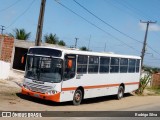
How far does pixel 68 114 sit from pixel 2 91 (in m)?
5.29

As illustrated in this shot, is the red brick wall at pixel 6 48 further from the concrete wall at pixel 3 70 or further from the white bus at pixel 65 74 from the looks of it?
the white bus at pixel 65 74

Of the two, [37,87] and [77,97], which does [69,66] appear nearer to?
[37,87]

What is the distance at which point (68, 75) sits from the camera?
17.9 meters

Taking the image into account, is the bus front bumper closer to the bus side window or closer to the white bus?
the white bus

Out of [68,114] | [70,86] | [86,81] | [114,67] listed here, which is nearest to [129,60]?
[114,67]

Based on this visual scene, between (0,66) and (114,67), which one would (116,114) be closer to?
(114,67)

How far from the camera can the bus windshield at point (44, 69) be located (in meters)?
17.4

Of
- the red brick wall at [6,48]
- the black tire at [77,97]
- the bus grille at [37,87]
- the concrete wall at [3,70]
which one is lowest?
the black tire at [77,97]

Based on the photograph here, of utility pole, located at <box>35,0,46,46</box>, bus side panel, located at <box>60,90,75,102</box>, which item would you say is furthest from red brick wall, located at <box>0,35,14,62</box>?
bus side panel, located at <box>60,90,75,102</box>

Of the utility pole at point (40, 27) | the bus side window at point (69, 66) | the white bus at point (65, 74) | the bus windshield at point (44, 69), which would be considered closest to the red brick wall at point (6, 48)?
the utility pole at point (40, 27)

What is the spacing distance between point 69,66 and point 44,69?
3.92 ft

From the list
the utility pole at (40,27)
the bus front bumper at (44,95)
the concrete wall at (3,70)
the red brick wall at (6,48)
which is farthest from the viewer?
the red brick wall at (6,48)

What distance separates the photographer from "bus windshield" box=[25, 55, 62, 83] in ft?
57.1

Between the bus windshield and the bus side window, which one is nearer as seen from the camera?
the bus windshield
